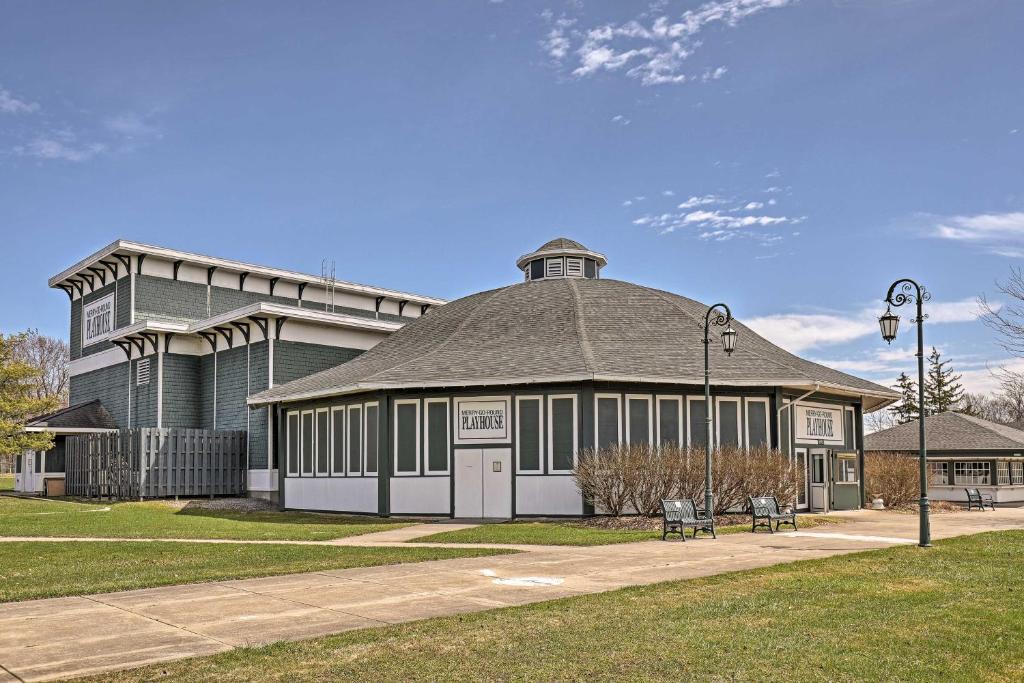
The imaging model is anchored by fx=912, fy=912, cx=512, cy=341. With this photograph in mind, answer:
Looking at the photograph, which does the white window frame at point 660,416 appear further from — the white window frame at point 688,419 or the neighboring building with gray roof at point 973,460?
the neighboring building with gray roof at point 973,460

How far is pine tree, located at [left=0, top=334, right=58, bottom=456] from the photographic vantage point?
3528 cm

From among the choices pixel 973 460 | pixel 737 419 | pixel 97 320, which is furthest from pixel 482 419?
pixel 973 460

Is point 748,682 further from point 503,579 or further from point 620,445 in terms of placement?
point 620,445

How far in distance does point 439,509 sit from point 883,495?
16.9 meters

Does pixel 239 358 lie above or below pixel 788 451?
above

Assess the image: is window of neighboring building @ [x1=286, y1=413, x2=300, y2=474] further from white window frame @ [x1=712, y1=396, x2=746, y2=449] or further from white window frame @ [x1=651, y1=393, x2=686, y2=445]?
white window frame @ [x1=712, y1=396, x2=746, y2=449]

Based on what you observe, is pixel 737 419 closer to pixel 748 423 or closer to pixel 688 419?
pixel 748 423

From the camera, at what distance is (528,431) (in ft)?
84.5

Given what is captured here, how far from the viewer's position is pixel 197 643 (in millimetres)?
8742

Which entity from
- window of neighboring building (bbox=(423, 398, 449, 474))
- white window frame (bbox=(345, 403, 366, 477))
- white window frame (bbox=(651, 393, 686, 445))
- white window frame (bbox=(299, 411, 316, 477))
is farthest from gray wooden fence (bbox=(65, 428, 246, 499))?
white window frame (bbox=(651, 393, 686, 445))

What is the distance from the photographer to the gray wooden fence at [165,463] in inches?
1384

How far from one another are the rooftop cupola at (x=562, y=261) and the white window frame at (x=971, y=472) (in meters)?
23.1

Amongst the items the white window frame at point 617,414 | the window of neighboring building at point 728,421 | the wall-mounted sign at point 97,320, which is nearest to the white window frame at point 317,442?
the white window frame at point 617,414

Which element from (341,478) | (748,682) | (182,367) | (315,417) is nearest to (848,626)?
(748,682)
